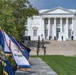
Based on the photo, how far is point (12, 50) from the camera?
11383 mm

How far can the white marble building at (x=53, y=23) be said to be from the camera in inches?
4085

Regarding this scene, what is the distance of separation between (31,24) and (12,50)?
303ft

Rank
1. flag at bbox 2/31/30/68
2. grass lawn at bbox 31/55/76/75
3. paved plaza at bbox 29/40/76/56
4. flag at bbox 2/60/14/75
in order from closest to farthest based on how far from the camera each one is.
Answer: flag at bbox 2/60/14/75, flag at bbox 2/31/30/68, grass lawn at bbox 31/55/76/75, paved plaza at bbox 29/40/76/56

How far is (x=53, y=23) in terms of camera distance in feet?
348

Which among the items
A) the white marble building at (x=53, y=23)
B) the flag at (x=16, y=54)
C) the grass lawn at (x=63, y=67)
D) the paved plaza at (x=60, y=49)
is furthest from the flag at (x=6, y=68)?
the white marble building at (x=53, y=23)

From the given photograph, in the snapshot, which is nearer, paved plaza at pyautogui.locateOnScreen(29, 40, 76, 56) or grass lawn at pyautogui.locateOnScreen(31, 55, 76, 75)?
grass lawn at pyautogui.locateOnScreen(31, 55, 76, 75)

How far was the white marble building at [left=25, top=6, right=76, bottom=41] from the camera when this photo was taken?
103750 millimetres

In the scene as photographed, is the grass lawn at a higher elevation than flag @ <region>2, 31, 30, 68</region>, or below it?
below

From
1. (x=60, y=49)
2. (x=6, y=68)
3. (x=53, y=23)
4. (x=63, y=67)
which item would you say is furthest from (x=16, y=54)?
(x=53, y=23)

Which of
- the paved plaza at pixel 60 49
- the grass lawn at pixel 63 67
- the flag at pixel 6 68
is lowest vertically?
the paved plaza at pixel 60 49

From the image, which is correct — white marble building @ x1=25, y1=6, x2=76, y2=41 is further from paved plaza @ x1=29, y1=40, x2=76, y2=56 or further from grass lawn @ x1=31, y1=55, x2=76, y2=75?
grass lawn @ x1=31, y1=55, x2=76, y2=75

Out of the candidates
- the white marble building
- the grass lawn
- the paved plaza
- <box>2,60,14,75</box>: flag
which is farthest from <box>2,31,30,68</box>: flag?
the white marble building

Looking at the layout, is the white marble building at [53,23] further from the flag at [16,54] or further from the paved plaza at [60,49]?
the flag at [16,54]

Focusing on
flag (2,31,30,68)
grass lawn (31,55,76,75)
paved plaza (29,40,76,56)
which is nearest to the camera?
flag (2,31,30,68)
